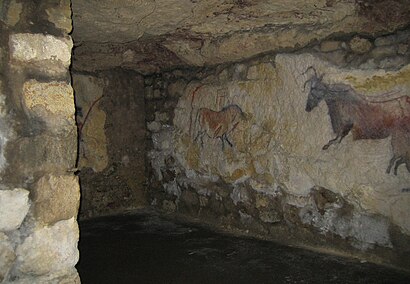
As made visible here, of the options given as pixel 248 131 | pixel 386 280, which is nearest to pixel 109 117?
pixel 248 131

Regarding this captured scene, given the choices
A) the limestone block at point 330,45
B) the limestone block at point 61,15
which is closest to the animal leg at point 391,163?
the limestone block at point 330,45

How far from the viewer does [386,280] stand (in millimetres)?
2098

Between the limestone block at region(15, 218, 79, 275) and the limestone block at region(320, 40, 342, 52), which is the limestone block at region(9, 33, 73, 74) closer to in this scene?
the limestone block at region(15, 218, 79, 275)

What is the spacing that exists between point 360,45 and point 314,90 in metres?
0.40

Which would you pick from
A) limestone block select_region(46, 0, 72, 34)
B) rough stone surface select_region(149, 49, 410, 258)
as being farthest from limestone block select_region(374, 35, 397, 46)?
limestone block select_region(46, 0, 72, 34)

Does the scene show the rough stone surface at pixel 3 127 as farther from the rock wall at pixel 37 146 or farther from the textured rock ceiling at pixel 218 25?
the textured rock ceiling at pixel 218 25

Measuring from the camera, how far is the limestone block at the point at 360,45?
2.38 metres

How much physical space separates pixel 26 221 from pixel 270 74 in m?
2.08

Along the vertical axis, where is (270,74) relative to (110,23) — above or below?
below

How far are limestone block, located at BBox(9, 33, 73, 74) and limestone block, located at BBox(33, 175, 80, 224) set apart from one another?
15.9 inches

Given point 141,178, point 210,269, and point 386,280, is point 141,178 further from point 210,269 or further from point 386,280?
point 386,280

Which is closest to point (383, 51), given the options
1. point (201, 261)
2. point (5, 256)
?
point (201, 261)

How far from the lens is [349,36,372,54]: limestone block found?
238 centimetres

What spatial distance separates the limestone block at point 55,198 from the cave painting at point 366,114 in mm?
1707
